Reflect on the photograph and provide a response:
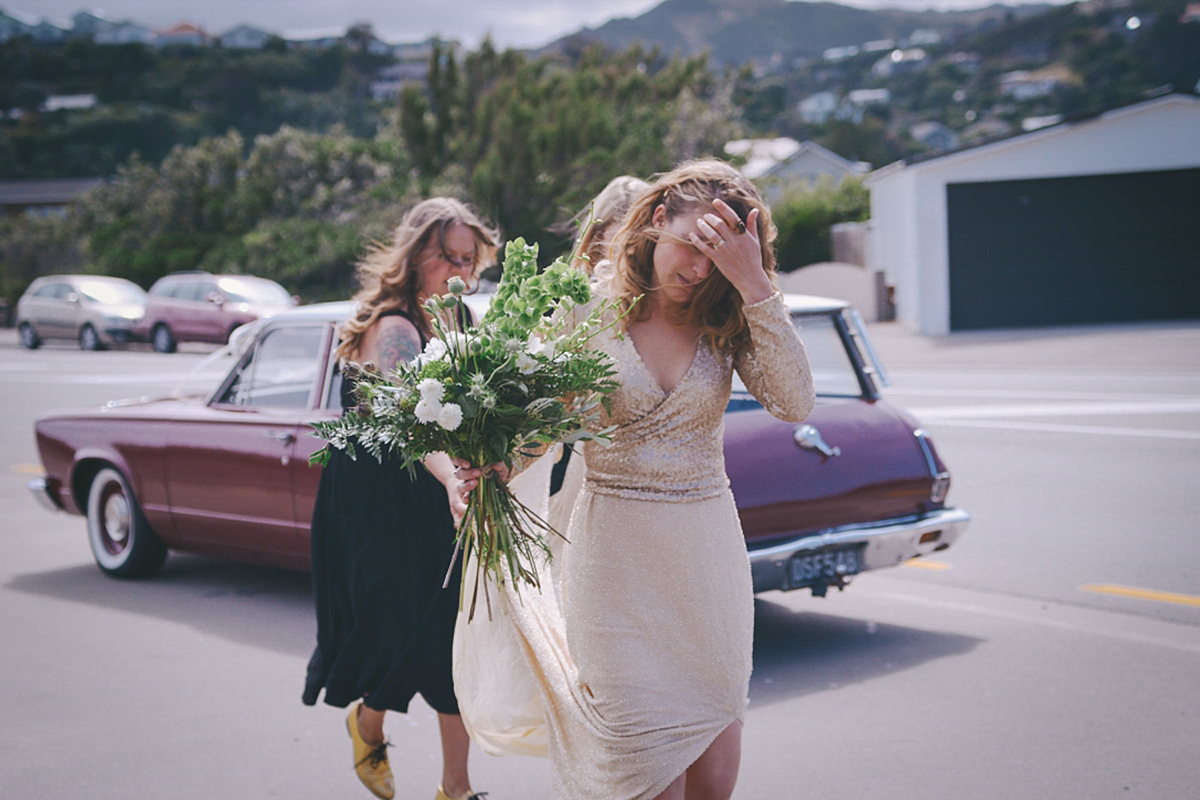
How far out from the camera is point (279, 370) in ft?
21.3

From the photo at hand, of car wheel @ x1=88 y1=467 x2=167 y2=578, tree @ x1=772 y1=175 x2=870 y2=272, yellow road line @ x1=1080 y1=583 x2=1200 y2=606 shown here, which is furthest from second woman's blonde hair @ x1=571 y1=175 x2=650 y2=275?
tree @ x1=772 y1=175 x2=870 y2=272

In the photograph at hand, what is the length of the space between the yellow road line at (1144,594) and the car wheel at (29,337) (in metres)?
27.0

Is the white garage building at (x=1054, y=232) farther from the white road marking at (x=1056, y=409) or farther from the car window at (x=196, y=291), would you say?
the car window at (x=196, y=291)

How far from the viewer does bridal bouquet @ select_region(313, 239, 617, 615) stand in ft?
8.96

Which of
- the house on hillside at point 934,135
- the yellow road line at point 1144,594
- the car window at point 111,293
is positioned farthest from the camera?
the house on hillside at point 934,135

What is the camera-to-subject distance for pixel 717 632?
288 centimetres

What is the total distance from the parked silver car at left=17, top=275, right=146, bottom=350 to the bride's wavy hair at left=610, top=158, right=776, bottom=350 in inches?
1006

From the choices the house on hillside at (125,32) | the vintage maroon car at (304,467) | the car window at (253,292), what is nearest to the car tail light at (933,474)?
the vintage maroon car at (304,467)

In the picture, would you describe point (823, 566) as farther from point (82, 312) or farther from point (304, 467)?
point (82, 312)

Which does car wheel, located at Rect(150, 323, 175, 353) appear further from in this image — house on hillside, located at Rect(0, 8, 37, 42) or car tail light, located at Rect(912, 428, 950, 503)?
house on hillside, located at Rect(0, 8, 37, 42)

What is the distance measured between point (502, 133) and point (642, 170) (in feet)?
12.9

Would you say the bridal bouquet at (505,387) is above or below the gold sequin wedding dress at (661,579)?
above

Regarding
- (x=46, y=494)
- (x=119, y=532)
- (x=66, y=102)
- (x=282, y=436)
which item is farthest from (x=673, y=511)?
(x=66, y=102)

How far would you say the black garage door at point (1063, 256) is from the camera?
25.0 metres
